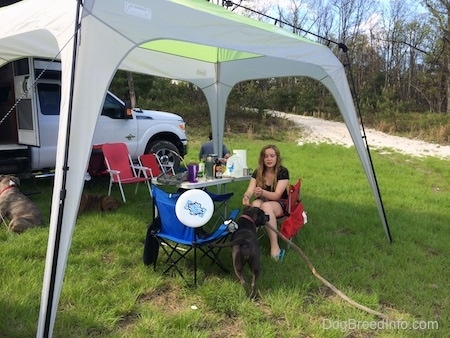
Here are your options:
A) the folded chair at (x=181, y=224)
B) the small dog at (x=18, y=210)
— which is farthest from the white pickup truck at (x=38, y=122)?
the folded chair at (x=181, y=224)

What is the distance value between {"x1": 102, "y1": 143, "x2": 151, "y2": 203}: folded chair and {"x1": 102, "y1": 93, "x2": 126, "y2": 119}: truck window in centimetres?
94

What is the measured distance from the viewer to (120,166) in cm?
595

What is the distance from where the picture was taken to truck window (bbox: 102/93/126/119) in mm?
6789

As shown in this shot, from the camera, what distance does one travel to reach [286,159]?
1045 centimetres

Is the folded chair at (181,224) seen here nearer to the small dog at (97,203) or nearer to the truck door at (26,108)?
the small dog at (97,203)

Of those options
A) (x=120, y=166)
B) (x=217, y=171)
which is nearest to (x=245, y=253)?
(x=217, y=171)

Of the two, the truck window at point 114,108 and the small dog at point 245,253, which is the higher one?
the truck window at point 114,108

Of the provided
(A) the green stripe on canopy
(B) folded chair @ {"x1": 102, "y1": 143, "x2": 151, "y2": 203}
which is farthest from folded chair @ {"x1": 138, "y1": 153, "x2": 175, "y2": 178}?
(A) the green stripe on canopy

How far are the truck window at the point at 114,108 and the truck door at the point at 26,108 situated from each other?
1.27m

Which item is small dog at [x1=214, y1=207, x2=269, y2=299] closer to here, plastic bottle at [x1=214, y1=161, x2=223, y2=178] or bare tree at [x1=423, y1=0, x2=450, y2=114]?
plastic bottle at [x1=214, y1=161, x2=223, y2=178]

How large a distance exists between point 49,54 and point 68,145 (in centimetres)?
241

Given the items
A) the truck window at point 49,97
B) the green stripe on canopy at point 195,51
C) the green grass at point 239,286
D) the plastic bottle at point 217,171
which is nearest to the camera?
the green grass at point 239,286

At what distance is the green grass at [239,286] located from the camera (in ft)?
9.10

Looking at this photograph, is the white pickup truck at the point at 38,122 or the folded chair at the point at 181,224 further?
the white pickup truck at the point at 38,122
